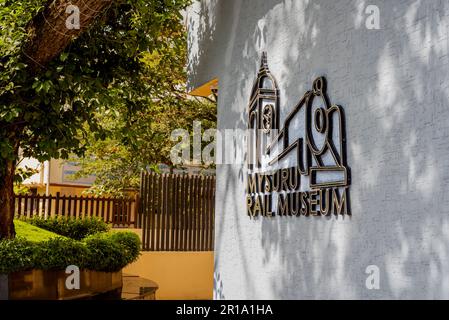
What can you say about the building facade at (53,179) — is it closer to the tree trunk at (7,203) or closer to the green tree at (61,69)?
the tree trunk at (7,203)

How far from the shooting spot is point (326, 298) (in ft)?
13.0

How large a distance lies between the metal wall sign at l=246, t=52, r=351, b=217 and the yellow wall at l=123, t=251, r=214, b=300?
677 cm

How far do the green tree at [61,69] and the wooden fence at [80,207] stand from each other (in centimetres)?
442

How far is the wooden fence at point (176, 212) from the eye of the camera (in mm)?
11578

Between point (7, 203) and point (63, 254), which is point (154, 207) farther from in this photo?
point (63, 254)

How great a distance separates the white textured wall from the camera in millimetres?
3102

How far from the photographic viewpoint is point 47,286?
18.9ft

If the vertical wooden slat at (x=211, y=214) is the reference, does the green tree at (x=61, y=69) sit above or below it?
above

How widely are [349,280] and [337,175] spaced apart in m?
0.70

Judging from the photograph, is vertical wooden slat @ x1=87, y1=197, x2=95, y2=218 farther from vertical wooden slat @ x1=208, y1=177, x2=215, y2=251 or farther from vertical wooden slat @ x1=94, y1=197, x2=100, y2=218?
vertical wooden slat @ x1=208, y1=177, x2=215, y2=251

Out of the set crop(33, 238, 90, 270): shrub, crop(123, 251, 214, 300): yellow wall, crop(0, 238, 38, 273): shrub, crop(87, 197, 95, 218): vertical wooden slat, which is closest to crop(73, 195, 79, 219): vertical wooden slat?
crop(87, 197, 95, 218): vertical wooden slat

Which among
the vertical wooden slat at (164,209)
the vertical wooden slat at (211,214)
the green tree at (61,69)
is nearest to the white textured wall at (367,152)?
the green tree at (61,69)

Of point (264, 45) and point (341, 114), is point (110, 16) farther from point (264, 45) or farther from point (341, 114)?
point (341, 114)
